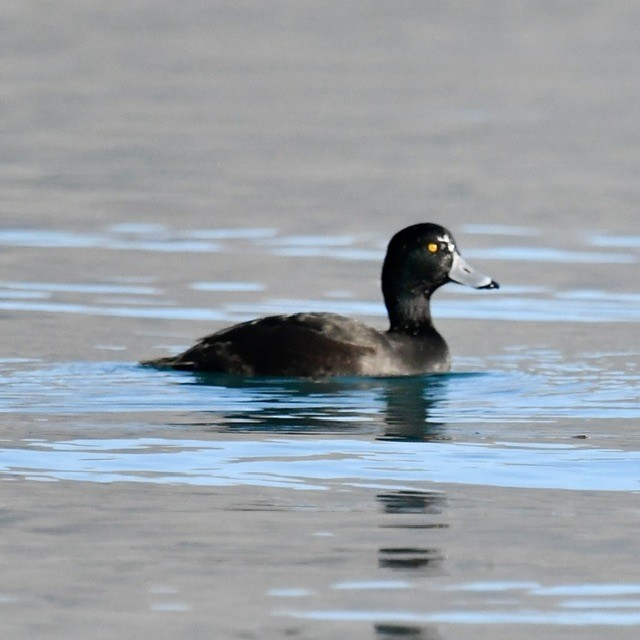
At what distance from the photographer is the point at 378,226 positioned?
1850 centimetres

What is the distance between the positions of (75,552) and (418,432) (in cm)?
308

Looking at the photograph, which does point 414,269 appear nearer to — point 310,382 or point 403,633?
point 310,382

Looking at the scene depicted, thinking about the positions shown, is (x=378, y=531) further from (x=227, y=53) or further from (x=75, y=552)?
(x=227, y=53)

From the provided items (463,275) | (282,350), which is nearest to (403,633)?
(282,350)

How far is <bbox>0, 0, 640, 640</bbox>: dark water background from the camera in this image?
703cm

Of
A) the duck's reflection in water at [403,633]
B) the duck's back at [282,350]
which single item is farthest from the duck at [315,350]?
the duck's reflection in water at [403,633]

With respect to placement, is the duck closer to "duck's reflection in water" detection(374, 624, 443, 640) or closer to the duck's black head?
the duck's black head

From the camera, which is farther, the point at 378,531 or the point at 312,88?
the point at 312,88

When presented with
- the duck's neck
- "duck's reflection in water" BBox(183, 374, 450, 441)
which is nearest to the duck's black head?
the duck's neck

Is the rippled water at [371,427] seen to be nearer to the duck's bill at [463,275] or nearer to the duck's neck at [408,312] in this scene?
the duck's neck at [408,312]

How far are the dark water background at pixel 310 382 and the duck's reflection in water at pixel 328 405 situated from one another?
0.04 m

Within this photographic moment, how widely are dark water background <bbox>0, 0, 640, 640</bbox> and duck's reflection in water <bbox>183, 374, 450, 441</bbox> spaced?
38 mm

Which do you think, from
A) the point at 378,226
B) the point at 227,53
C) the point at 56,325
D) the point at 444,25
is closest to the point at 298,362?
the point at 56,325

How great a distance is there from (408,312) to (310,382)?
1.16 metres
